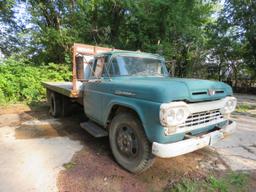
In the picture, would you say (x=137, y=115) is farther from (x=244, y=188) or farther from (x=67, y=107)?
(x=67, y=107)

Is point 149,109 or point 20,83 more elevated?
point 149,109

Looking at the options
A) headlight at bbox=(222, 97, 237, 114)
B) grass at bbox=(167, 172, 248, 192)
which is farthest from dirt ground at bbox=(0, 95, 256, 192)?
headlight at bbox=(222, 97, 237, 114)

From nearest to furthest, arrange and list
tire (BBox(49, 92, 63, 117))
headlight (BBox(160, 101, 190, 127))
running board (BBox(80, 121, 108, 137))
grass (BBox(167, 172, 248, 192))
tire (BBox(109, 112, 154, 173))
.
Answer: headlight (BBox(160, 101, 190, 127)) < grass (BBox(167, 172, 248, 192)) < tire (BBox(109, 112, 154, 173)) < running board (BBox(80, 121, 108, 137)) < tire (BBox(49, 92, 63, 117))

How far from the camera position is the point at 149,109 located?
→ 104 inches

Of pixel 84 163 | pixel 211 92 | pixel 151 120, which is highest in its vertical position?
pixel 211 92

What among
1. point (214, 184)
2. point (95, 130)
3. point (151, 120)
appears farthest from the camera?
point (95, 130)

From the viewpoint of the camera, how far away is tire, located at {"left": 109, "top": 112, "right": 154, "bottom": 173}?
2900 millimetres

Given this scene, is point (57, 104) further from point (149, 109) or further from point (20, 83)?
point (149, 109)

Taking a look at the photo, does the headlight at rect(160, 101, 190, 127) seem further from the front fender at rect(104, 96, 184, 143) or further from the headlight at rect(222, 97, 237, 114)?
the headlight at rect(222, 97, 237, 114)

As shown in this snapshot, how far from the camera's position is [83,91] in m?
4.71

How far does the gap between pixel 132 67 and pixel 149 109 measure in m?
1.52

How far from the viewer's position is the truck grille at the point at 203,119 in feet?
9.20

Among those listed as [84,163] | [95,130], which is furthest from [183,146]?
[95,130]

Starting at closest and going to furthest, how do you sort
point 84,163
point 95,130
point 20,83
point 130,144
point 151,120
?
point 151,120
point 130,144
point 84,163
point 95,130
point 20,83
